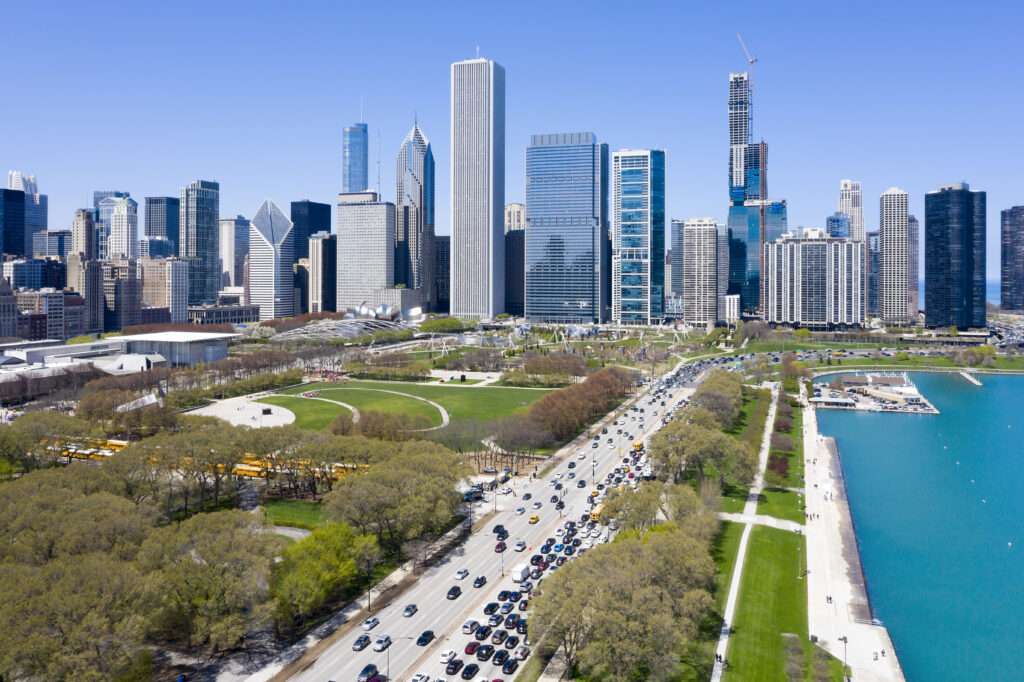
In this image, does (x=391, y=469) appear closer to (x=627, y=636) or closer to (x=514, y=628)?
(x=514, y=628)

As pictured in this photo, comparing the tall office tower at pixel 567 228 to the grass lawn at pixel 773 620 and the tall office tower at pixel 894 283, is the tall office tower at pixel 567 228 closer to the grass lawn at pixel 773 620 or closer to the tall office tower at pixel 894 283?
the tall office tower at pixel 894 283

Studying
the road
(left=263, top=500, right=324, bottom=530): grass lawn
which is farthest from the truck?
(left=263, top=500, right=324, bottom=530): grass lawn

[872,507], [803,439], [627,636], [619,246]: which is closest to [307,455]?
[627,636]

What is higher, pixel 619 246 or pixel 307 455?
pixel 619 246

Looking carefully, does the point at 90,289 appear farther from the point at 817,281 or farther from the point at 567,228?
the point at 817,281

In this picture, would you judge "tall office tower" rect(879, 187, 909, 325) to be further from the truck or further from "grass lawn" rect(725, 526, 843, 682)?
the truck
